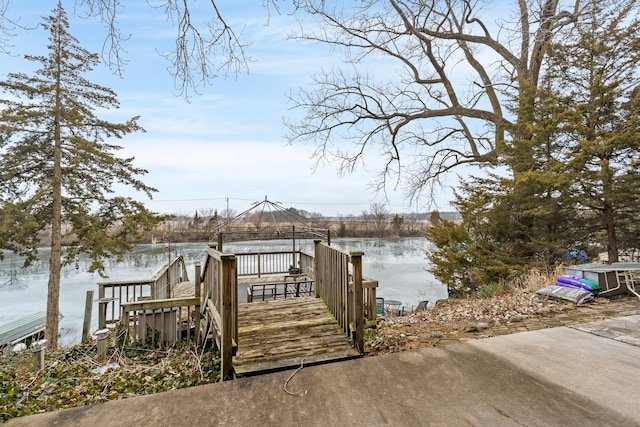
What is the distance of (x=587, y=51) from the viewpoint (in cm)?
761

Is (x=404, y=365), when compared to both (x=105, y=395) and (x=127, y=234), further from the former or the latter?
(x=127, y=234)

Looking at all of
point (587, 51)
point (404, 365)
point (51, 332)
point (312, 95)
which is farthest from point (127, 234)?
point (587, 51)

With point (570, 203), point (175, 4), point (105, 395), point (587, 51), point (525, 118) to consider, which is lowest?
point (105, 395)

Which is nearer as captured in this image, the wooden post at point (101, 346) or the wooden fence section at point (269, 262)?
the wooden post at point (101, 346)

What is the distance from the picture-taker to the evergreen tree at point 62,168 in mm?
8391

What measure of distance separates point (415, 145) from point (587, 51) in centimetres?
527

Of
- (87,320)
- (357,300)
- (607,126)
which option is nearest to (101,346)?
(87,320)

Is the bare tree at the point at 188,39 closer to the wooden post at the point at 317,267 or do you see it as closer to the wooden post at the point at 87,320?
the wooden post at the point at 317,267

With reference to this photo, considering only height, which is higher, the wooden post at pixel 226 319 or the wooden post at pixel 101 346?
the wooden post at pixel 226 319

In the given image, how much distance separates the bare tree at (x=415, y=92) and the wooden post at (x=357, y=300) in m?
7.36

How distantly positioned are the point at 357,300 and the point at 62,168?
391 inches

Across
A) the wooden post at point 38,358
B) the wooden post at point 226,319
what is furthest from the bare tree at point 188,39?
the wooden post at point 38,358

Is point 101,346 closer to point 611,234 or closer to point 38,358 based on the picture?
point 38,358

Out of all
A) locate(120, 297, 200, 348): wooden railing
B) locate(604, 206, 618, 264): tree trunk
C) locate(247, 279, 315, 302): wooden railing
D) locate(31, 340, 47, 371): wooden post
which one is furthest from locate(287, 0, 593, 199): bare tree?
locate(31, 340, 47, 371): wooden post
